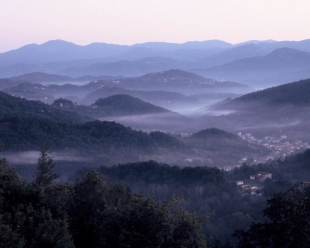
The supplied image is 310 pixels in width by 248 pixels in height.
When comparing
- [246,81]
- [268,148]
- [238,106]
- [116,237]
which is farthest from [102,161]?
[246,81]

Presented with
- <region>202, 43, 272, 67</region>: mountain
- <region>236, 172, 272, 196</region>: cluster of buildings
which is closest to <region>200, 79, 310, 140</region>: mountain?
<region>236, 172, 272, 196</region>: cluster of buildings

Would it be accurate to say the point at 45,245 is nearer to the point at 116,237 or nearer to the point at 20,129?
the point at 116,237

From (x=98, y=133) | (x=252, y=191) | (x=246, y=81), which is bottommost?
(x=252, y=191)

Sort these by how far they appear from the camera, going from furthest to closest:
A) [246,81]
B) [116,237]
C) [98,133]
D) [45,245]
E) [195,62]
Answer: [195,62]
[246,81]
[98,133]
[116,237]
[45,245]

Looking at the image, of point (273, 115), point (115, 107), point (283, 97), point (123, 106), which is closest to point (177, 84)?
point (123, 106)

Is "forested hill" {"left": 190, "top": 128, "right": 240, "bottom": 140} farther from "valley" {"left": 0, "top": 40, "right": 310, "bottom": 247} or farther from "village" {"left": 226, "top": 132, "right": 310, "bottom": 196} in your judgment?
"village" {"left": 226, "top": 132, "right": 310, "bottom": 196}
